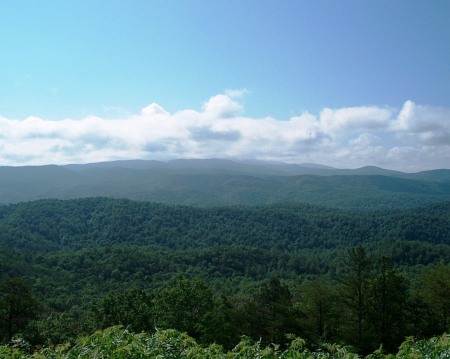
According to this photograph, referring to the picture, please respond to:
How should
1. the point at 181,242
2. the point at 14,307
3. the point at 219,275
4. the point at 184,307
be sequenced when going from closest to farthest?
the point at 14,307
the point at 184,307
the point at 219,275
the point at 181,242

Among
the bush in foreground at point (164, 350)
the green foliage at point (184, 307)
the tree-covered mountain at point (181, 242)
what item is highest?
the bush in foreground at point (164, 350)

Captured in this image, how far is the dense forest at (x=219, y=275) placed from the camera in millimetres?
23172

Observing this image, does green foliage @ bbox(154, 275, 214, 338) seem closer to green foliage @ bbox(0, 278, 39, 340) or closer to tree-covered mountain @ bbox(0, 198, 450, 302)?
green foliage @ bbox(0, 278, 39, 340)

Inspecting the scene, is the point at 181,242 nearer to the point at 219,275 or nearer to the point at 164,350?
the point at 219,275

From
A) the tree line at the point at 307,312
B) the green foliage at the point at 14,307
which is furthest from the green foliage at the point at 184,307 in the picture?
the green foliage at the point at 14,307

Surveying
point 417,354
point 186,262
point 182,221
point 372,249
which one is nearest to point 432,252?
point 372,249

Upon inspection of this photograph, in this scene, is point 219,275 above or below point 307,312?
below

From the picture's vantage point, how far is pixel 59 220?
15475 cm

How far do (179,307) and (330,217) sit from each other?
181750mm

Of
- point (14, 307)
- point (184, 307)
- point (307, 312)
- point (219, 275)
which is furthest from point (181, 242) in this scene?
point (307, 312)

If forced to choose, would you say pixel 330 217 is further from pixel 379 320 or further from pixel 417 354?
pixel 417 354

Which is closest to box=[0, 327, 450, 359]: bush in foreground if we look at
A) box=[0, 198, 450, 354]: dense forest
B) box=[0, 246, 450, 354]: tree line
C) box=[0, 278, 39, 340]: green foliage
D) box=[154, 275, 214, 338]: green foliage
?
box=[0, 198, 450, 354]: dense forest

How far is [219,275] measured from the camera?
106188mm

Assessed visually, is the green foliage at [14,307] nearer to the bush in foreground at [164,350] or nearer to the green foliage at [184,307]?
the green foliage at [184,307]
